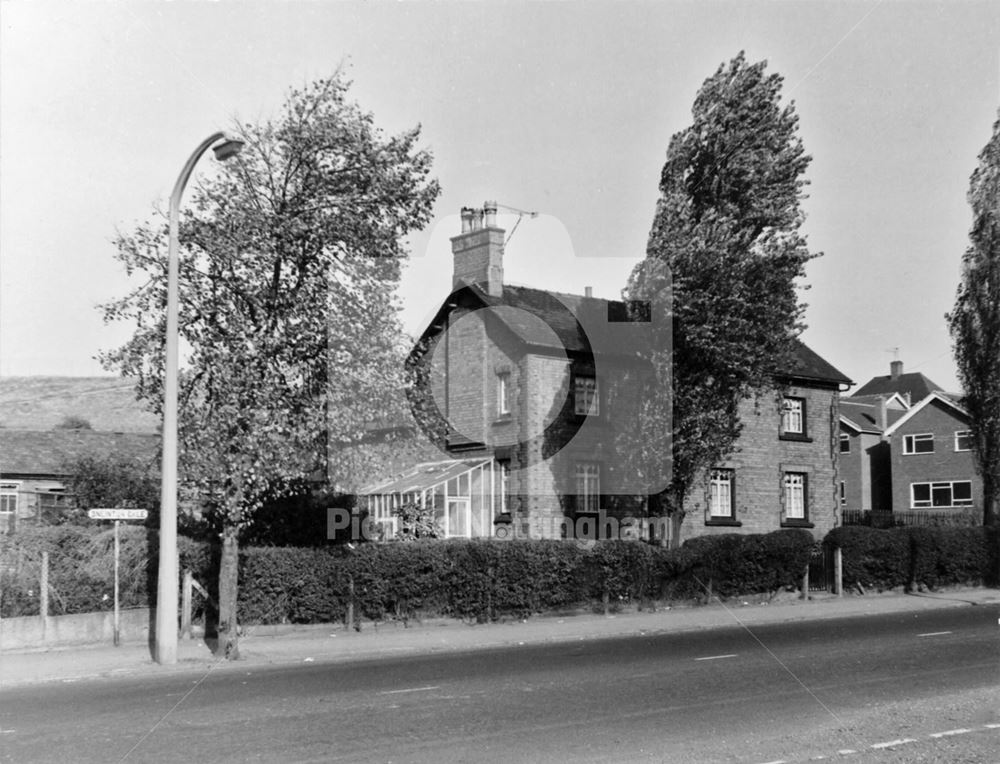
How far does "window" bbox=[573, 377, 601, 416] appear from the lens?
34.0 meters

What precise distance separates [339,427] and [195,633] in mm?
5122

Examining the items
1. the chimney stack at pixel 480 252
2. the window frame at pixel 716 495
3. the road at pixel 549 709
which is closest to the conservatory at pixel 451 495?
the chimney stack at pixel 480 252

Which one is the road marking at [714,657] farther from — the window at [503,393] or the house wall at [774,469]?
the house wall at [774,469]

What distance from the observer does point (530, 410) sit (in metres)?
32.9

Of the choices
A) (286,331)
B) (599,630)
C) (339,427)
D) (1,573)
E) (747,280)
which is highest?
(747,280)

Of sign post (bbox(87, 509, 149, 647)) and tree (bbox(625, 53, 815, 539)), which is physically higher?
tree (bbox(625, 53, 815, 539))

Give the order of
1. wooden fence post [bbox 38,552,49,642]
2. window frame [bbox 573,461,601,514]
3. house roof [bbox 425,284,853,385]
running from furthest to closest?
window frame [bbox 573,461,601,514] < house roof [bbox 425,284,853,385] < wooden fence post [bbox 38,552,49,642]

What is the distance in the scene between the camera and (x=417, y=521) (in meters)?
29.7

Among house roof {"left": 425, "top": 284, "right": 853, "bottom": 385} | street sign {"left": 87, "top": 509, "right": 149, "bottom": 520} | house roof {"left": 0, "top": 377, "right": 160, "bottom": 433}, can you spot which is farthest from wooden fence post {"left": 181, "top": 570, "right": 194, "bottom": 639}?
house roof {"left": 0, "top": 377, "right": 160, "bottom": 433}

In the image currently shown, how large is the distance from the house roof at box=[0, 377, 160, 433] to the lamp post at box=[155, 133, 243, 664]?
46026 mm

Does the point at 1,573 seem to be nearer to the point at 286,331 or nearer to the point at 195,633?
the point at 195,633

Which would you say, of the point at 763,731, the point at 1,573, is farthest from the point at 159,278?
the point at 763,731

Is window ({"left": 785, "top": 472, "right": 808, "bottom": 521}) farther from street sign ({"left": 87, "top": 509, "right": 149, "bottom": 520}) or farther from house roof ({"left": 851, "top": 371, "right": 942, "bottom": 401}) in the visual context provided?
house roof ({"left": 851, "top": 371, "right": 942, "bottom": 401})

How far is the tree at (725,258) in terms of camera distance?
101ft
